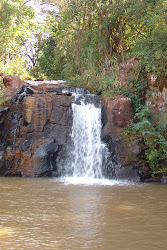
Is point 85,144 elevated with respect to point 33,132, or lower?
lower

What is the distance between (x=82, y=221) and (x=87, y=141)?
25.2 feet

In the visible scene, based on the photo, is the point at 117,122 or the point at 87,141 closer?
the point at 117,122

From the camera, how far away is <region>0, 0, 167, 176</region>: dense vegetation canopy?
38.3 feet

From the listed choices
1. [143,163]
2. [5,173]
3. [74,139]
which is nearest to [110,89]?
[74,139]

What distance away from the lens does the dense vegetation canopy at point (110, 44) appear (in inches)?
460

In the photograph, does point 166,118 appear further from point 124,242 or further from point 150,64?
point 124,242

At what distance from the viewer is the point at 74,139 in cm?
1211

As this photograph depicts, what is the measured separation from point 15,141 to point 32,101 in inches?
68.9

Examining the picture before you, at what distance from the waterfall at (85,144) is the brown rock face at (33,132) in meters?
0.37

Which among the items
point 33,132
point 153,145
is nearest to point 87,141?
point 33,132

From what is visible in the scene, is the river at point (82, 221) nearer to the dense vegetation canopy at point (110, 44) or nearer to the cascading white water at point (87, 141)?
the cascading white water at point (87, 141)

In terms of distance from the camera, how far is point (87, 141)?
39.6ft

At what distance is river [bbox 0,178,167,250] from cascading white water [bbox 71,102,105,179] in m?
4.64

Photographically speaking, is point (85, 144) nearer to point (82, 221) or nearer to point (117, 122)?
point (117, 122)
